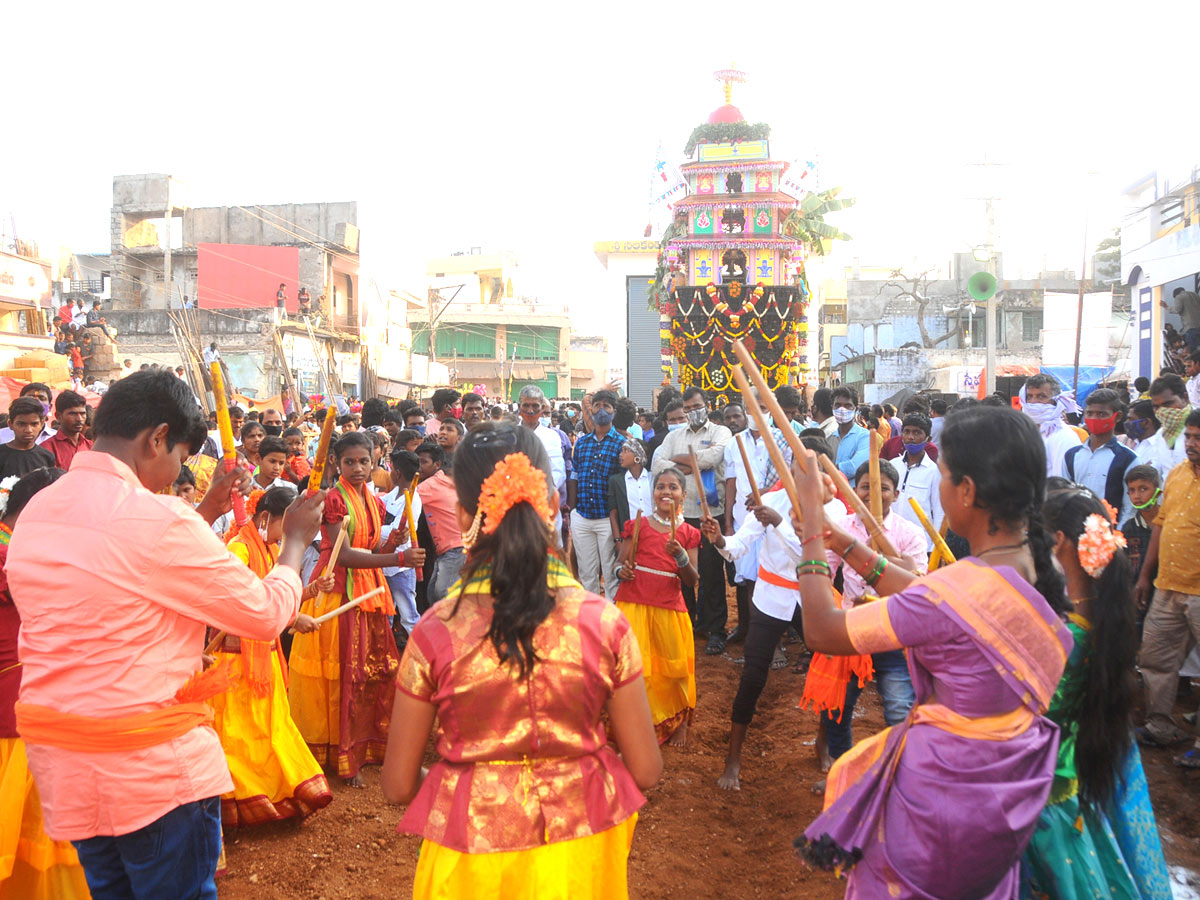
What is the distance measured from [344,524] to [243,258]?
2822cm

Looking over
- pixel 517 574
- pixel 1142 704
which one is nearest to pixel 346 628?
pixel 517 574

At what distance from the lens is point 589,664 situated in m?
2.09

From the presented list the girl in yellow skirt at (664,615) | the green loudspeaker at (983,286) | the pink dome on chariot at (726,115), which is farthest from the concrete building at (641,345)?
the girl in yellow skirt at (664,615)

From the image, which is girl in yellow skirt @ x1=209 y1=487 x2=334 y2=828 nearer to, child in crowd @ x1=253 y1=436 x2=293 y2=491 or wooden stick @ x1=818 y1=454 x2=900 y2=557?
child in crowd @ x1=253 y1=436 x2=293 y2=491

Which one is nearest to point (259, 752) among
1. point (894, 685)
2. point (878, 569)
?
point (894, 685)

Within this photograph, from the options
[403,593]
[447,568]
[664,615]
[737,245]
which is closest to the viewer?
[664,615]

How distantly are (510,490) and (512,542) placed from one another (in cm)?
12

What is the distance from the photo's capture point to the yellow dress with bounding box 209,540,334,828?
425cm

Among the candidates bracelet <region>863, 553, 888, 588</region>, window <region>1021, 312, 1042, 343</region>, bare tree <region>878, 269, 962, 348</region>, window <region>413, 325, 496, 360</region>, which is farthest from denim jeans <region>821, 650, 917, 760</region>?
window <region>413, 325, 496, 360</region>

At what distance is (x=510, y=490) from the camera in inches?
83.3

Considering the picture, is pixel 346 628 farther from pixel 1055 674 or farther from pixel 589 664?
pixel 1055 674

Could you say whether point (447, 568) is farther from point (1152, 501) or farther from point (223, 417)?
point (1152, 501)

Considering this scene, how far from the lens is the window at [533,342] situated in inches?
1950

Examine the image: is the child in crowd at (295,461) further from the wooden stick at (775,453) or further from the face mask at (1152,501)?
the face mask at (1152,501)
